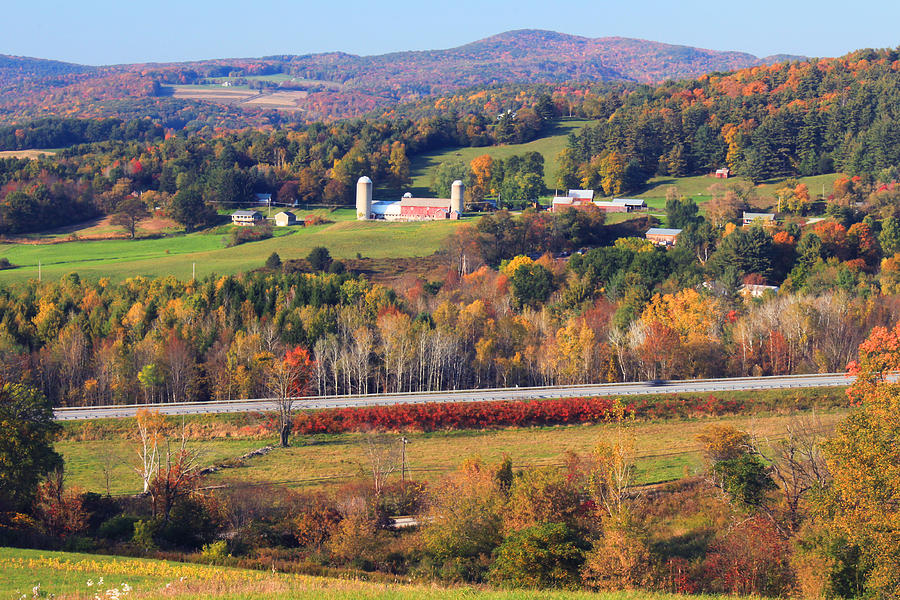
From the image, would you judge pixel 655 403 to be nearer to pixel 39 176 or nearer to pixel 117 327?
pixel 117 327

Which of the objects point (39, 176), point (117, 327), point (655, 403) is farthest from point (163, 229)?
point (655, 403)

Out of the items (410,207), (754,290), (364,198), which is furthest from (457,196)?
(754,290)

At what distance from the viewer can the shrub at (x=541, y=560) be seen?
20719mm

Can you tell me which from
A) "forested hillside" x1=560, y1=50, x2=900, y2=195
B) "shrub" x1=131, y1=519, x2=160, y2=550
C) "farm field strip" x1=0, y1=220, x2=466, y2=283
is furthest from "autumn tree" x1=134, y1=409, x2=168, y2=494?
"forested hillside" x1=560, y1=50, x2=900, y2=195

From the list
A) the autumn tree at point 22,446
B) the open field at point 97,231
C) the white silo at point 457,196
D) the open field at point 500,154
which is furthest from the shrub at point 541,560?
the open field at point 500,154

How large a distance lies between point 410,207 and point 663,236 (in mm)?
24115

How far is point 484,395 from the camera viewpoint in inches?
1617

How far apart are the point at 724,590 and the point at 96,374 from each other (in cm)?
3182

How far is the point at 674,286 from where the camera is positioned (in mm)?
53969

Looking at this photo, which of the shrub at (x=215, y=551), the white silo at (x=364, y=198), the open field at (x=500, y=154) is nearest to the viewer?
the shrub at (x=215, y=551)

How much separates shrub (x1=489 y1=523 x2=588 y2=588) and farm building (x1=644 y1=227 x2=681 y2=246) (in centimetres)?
4955

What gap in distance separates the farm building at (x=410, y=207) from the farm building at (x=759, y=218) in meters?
24.6

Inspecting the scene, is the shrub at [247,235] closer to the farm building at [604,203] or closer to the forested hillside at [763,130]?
the farm building at [604,203]

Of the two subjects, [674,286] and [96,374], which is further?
[674,286]
